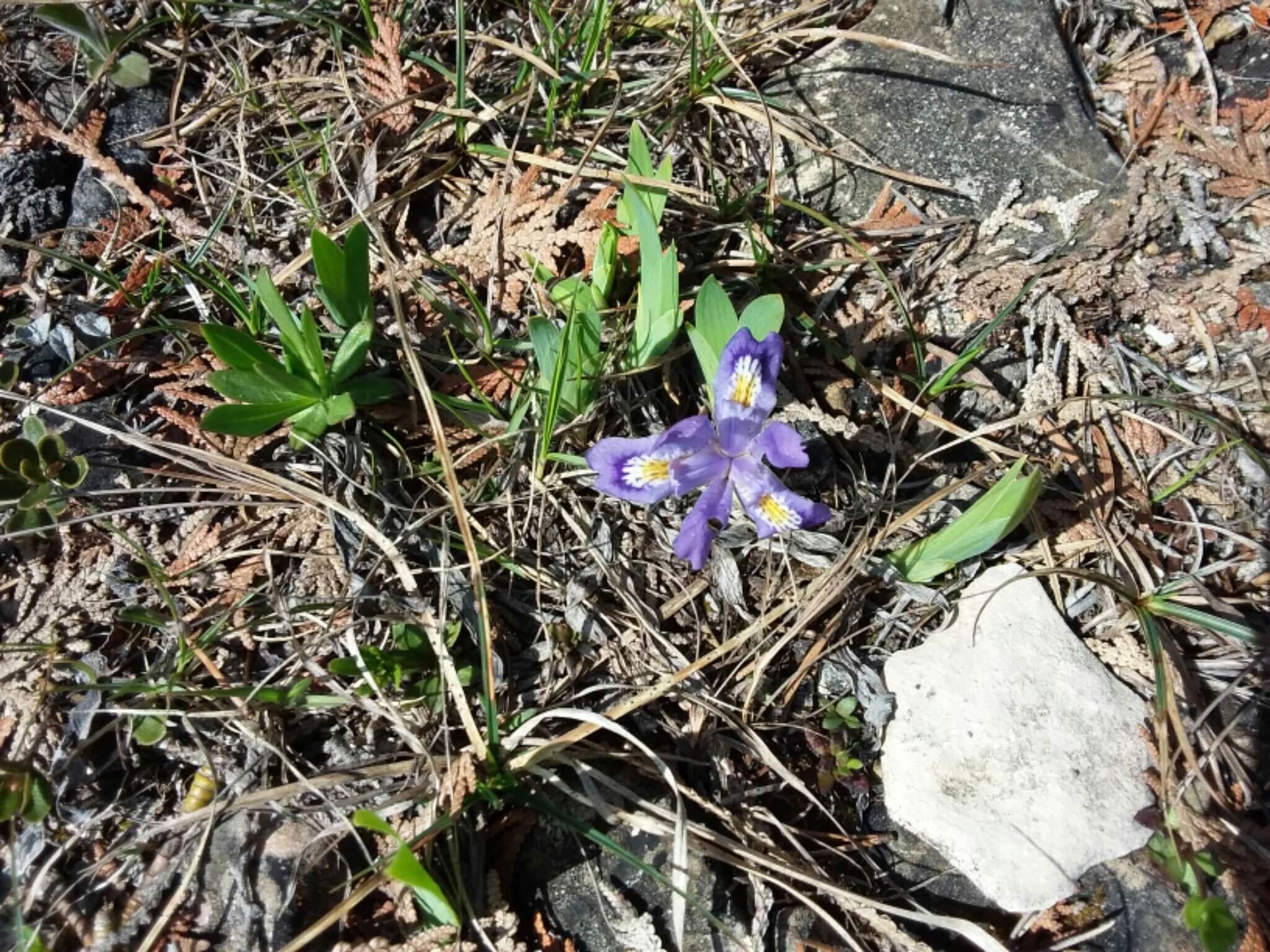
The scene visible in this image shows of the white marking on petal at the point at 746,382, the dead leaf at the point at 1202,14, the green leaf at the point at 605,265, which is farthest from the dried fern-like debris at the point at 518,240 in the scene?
the dead leaf at the point at 1202,14

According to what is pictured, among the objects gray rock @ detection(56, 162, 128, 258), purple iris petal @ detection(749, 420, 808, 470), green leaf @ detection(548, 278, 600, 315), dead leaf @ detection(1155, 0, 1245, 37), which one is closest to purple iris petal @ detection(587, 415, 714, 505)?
purple iris petal @ detection(749, 420, 808, 470)

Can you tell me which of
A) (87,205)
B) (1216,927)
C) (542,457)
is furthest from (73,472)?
(1216,927)

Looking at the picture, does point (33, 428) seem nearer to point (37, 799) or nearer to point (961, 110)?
point (37, 799)

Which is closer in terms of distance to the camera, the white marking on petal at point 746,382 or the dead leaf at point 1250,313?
the white marking on petal at point 746,382

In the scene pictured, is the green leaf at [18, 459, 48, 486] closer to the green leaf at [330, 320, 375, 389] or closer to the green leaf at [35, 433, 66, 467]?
the green leaf at [35, 433, 66, 467]

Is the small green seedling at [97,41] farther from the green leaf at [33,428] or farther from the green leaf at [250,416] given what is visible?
the green leaf at [250,416]

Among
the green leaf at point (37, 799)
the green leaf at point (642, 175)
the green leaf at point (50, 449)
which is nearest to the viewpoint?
the green leaf at point (37, 799)

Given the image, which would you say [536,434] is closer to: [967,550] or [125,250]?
[967,550]
